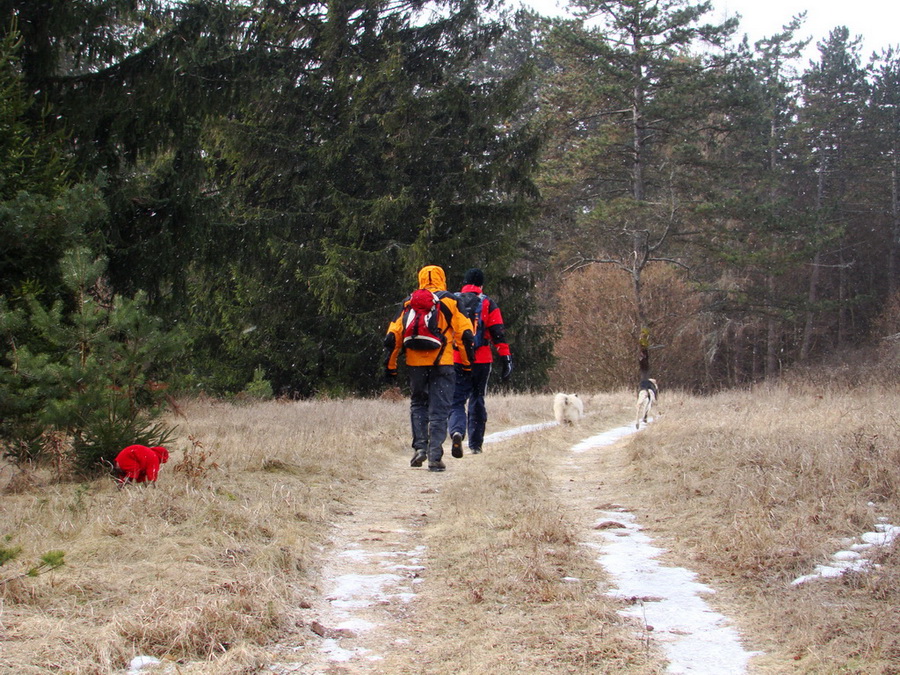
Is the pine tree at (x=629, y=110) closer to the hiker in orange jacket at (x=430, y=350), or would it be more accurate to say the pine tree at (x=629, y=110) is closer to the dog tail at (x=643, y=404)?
the dog tail at (x=643, y=404)

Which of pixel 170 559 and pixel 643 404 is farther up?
pixel 643 404

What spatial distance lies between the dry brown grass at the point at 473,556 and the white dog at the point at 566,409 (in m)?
5.59

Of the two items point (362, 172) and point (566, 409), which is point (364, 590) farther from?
point (362, 172)

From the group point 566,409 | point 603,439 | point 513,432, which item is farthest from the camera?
point 566,409

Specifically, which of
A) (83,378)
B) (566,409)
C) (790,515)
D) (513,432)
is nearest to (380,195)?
(566,409)

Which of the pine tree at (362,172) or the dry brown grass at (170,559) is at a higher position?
the pine tree at (362,172)

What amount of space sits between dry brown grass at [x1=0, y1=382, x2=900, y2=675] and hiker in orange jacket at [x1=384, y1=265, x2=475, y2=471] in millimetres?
472

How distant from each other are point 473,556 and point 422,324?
3.87 metres

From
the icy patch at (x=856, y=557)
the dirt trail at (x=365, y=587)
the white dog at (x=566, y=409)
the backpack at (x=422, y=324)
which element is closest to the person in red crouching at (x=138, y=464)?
the dirt trail at (x=365, y=587)

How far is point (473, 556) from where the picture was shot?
201 inches

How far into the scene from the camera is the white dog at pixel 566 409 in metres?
15.0

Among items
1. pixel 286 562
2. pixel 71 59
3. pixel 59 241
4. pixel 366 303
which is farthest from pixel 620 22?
pixel 286 562

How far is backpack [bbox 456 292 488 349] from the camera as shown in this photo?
9.81 metres

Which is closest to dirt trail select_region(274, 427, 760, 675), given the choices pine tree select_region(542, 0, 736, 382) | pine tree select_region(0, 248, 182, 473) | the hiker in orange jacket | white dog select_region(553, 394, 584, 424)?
the hiker in orange jacket
